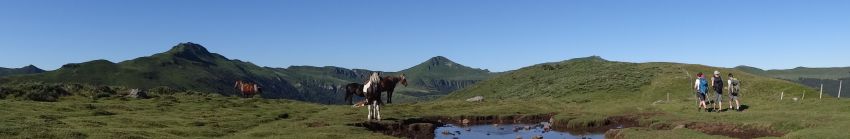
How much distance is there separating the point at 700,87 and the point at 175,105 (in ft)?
156

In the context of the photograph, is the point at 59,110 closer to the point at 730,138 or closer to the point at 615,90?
the point at 730,138

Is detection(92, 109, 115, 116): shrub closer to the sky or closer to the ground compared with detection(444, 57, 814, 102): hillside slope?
closer to the ground

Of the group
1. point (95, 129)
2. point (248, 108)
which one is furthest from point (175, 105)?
point (95, 129)

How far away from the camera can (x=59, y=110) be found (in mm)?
45875

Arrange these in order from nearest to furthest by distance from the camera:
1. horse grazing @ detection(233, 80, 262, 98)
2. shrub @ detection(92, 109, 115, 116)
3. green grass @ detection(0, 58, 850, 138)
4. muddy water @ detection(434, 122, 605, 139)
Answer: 1. green grass @ detection(0, 58, 850, 138)
2. muddy water @ detection(434, 122, 605, 139)
3. shrub @ detection(92, 109, 115, 116)
4. horse grazing @ detection(233, 80, 262, 98)

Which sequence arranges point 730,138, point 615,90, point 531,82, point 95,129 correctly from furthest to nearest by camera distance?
point 531,82 < point 615,90 < point 730,138 < point 95,129

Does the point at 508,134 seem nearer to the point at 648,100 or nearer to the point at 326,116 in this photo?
the point at 326,116

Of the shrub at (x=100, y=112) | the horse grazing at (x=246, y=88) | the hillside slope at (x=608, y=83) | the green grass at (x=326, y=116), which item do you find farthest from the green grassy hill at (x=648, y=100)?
the shrub at (x=100, y=112)

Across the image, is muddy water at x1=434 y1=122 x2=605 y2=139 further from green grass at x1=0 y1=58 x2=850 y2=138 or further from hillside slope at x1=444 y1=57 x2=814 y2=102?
hillside slope at x1=444 y1=57 x2=814 y2=102

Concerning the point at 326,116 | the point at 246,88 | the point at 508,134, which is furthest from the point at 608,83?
the point at 326,116

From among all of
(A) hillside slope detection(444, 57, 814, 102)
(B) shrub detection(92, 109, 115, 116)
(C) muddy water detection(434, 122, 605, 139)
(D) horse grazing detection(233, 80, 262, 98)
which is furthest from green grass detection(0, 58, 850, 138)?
(D) horse grazing detection(233, 80, 262, 98)

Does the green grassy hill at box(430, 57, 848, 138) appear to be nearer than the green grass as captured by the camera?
No

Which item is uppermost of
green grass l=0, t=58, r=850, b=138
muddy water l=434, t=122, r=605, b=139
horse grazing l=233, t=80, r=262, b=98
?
horse grazing l=233, t=80, r=262, b=98

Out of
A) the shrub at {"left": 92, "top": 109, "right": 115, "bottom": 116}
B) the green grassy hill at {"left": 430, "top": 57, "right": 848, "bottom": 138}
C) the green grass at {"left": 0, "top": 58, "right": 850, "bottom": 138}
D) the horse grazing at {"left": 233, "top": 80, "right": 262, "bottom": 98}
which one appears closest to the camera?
the green grass at {"left": 0, "top": 58, "right": 850, "bottom": 138}
